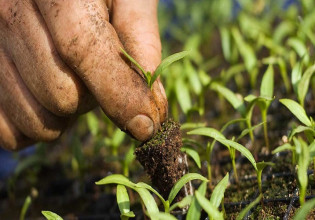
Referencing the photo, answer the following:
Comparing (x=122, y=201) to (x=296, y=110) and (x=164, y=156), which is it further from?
(x=296, y=110)

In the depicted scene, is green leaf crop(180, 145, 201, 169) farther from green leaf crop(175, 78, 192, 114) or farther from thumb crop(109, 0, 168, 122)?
green leaf crop(175, 78, 192, 114)

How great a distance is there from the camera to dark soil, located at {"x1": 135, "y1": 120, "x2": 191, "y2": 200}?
146cm

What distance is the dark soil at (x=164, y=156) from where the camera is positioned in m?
1.46

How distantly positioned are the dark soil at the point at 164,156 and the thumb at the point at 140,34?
6cm

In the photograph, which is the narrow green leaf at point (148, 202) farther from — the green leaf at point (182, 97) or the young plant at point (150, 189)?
the green leaf at point (182, 97)

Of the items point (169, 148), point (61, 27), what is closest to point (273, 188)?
point (169, 148)

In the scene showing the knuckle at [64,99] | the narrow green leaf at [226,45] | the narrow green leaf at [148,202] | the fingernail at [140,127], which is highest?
the knuckle at [64,99]

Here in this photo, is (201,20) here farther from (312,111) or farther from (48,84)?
(48,84)

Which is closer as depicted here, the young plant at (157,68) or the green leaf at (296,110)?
the young plant at (157,68)

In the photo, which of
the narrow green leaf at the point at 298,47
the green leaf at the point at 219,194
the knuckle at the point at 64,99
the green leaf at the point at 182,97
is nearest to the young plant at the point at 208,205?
the green leaf at the point at 219,194

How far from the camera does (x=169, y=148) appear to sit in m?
1.46

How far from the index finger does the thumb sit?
63 millimetres

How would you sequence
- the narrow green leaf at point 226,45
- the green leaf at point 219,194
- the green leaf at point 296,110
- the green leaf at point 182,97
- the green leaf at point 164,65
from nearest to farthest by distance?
the green leaf at point 219,194 → the green leaf at point 164,65 → the green leaf at point 296,110 → the green leaf at point 182,97 → the narrow green leaf at point 226,45

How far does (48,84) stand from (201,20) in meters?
2.46
